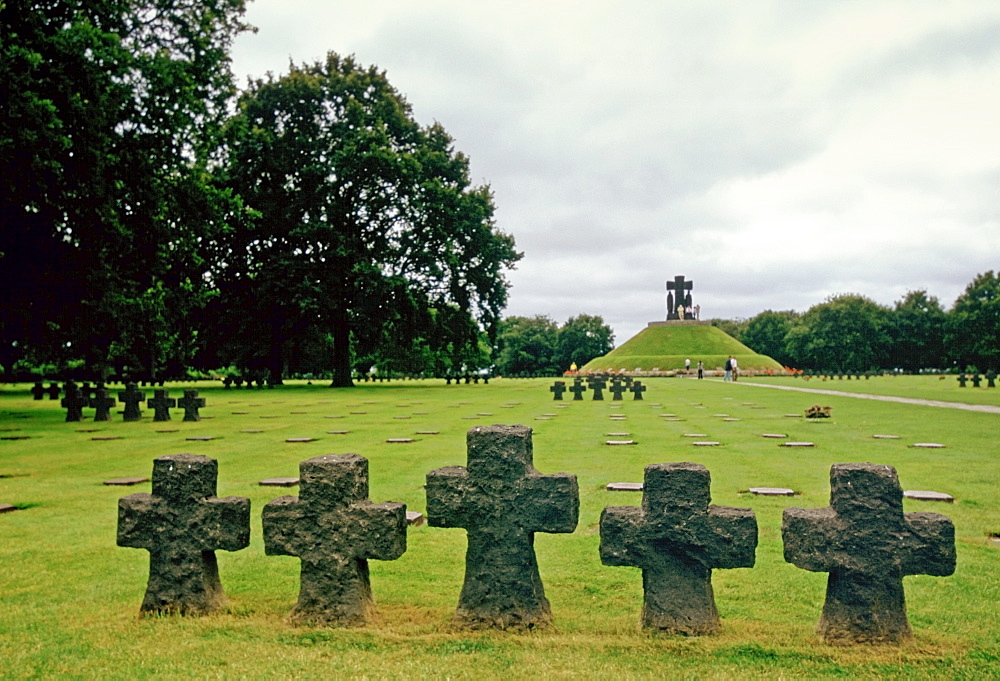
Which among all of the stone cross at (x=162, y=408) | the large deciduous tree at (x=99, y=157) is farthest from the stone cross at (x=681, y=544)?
the stone cross at (x=162, y=408)

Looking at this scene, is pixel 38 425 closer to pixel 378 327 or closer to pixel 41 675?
pixel 41 675

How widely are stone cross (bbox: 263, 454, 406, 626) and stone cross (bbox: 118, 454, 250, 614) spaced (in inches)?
10.9

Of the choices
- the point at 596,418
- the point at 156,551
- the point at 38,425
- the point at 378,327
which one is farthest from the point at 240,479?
the point at 378,327

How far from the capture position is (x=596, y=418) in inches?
754

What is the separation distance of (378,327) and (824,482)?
37509mm

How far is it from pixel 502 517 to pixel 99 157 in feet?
61.8

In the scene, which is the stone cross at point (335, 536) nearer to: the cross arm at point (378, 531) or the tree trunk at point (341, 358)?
the cross arm at point (378, 531)

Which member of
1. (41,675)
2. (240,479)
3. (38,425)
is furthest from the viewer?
(38,425)

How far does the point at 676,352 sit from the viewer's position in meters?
102

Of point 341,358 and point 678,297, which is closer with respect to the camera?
point 341,358

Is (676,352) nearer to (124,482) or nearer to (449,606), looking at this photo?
(124,482)

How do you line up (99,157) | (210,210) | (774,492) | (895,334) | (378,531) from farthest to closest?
(895,334), (210,210), (99,157), (774,492), (378,531)

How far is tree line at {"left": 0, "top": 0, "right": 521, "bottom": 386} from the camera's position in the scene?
19062 mm

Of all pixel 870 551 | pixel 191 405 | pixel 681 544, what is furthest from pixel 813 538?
pixel 191 405
